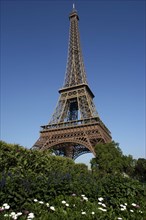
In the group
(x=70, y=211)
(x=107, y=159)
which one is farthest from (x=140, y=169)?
(x=70, y=211)

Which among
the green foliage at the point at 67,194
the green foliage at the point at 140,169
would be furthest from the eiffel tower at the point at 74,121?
the green foliage at the point at 67,194

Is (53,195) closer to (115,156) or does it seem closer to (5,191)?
(5,191)

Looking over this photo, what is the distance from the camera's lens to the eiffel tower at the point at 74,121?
4244 centimetres

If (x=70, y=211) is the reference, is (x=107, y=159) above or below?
above

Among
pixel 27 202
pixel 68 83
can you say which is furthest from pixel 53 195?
pixel 68 83

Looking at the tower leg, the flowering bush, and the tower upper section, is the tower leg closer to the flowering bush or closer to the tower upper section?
the tower upper section

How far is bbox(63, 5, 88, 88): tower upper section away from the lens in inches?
2182

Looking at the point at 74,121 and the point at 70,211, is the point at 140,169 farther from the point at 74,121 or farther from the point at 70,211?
the point at 70,211

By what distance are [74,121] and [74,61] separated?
17.2m

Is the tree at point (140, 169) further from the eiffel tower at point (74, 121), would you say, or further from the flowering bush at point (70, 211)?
the flowering bush at point (70, 211)

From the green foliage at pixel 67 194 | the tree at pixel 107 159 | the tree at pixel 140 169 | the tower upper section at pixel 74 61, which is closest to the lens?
the green foliage at pixel 67 194

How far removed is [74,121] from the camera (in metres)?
46.3

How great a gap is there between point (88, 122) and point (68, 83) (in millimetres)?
14007

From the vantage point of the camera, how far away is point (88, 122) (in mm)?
44344
